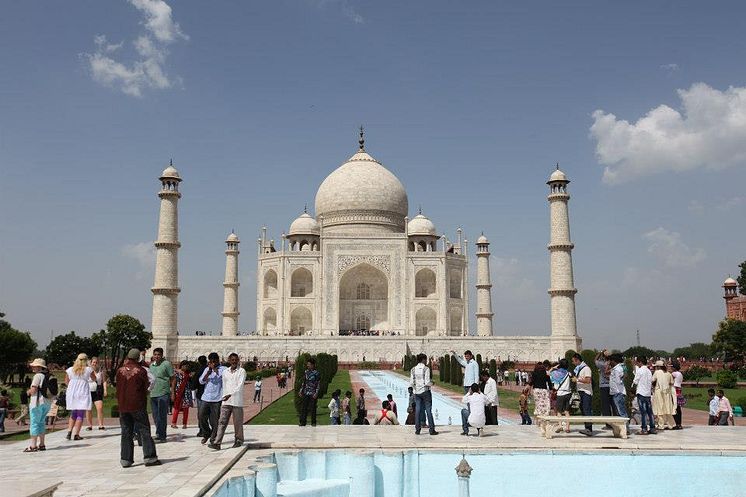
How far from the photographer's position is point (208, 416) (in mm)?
7266

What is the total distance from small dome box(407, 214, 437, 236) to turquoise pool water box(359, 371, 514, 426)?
48.3 feet

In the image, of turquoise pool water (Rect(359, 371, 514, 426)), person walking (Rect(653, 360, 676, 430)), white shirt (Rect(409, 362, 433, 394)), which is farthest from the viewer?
turquoise pool water (Rect(359, 371, 514, 426))

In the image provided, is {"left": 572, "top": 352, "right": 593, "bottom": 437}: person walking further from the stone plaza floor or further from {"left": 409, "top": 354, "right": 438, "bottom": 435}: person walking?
{"left": 409, "top": 354, "right": 438, "bottom": 435}: person walking

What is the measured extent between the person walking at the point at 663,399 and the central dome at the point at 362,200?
2988cm

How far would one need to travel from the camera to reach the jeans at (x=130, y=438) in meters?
5.91

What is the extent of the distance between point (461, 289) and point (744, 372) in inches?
631

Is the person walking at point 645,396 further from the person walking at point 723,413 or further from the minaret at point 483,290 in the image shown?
the minaret at point 483,290

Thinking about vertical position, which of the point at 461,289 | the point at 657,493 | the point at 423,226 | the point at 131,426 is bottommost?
the point at 657,493

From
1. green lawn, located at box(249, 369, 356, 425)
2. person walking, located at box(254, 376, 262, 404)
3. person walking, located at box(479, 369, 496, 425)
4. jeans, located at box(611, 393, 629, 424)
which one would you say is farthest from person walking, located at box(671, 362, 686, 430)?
person walking, located at box(254, 376, 262, 404)

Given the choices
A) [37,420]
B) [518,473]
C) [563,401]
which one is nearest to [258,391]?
[37,420]

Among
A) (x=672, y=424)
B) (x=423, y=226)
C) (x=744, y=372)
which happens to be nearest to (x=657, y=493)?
(x=672, y=424)

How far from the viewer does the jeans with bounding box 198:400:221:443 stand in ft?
23.1

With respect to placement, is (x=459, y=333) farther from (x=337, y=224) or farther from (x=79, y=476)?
(x=79, y=476)

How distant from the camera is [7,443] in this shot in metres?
7.78
